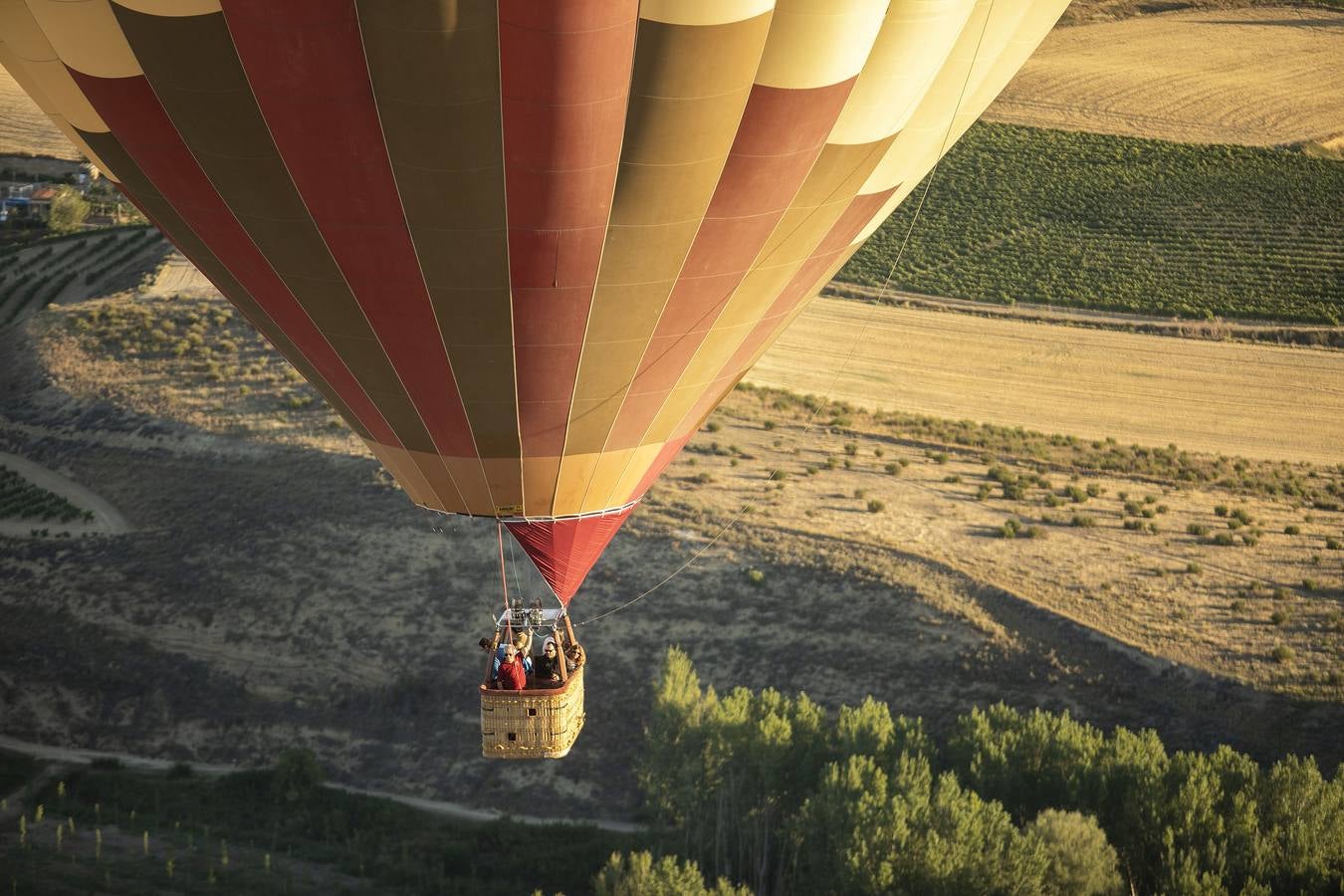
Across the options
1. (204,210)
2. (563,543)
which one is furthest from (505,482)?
(204,210)

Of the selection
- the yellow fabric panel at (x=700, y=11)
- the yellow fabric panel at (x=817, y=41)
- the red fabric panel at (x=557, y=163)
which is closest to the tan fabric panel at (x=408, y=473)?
the red fabric panel at (x=557, y=163)

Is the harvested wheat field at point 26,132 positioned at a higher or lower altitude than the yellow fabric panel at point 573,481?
higher

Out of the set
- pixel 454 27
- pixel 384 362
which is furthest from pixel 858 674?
pixel 454 27

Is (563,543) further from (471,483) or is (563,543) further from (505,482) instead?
(471,483)

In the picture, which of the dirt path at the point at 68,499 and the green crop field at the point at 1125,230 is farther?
the green crop field at the point at 1125,230

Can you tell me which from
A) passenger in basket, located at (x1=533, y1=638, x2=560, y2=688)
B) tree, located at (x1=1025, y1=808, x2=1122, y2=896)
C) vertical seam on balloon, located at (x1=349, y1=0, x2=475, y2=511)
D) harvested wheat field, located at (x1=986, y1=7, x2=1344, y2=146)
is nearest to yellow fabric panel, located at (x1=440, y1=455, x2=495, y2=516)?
Answer: vertical seam on balloon, located at (x1=349, y1=0, x2=475, y2=511)

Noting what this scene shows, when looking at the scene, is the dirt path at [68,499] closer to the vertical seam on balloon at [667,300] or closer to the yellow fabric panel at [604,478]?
the yellow fabric panel at [604,478]
